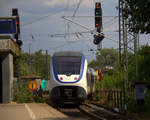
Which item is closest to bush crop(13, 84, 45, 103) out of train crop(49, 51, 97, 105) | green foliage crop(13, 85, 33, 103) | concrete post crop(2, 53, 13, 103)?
green foliage crop(13, 85, 33, 103)

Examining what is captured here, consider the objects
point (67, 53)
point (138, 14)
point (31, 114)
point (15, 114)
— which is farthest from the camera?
point (67, 53)

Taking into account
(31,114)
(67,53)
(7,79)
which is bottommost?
(31,114)

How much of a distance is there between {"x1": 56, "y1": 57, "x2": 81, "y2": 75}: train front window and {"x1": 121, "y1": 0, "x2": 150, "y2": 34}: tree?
6396mm

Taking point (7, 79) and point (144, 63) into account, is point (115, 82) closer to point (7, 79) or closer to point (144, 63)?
point (144, 63)

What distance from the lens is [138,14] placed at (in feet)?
42.1

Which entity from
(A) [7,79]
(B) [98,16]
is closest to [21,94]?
(A) [7,79]

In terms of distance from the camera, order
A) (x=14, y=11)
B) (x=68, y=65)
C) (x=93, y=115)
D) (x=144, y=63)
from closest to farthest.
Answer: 1. (x=93, y=115)
2. (x=68, y=65)
3. (x=144, y=63)
4. (x=14, y=11)

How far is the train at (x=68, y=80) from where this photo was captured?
19625 millimetres

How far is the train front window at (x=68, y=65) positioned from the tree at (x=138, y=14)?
640 centimetres

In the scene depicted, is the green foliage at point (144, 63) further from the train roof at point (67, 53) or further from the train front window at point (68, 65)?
the train roof at point (67, 53)

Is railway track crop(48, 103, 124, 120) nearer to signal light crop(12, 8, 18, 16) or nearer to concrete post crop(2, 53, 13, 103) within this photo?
concrete post crop(2, 53, 13, 103)

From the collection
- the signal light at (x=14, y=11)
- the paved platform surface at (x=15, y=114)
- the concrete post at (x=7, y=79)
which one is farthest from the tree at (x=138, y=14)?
the signal light at (x=14, y=11)

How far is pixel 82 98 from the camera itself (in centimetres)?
1984

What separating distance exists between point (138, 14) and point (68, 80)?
7934mm
